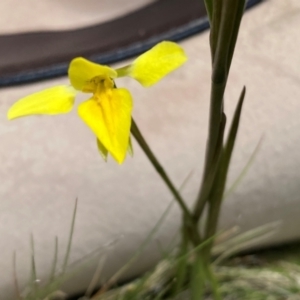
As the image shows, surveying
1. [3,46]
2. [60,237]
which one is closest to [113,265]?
[60,237]

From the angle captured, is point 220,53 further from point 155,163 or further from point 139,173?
point 139,173

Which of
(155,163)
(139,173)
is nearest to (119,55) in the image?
(139,173)

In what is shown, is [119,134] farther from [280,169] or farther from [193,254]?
[280,169]

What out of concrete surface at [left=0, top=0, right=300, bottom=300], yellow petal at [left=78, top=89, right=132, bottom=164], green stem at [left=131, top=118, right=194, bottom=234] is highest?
yellow petal at [left=78, top=89, right=132, bottom=164]

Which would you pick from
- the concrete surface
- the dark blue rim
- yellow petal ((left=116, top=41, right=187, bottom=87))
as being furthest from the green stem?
the dark blue rim

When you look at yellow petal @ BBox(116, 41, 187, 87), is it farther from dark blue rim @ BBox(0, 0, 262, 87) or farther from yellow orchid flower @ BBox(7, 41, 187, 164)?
dark blue rim @ BBox(0, 0, 262, 87)

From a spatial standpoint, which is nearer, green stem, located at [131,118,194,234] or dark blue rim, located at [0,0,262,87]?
green stem, located at [131,118,194,234]
